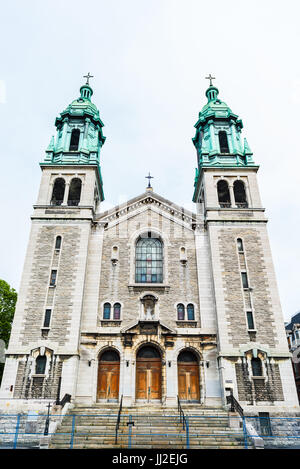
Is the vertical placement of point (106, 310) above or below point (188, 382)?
above

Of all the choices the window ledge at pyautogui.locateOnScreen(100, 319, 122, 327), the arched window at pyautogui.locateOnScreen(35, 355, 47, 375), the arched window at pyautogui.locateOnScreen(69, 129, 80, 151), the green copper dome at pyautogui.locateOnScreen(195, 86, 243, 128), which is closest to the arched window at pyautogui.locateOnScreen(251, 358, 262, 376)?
the window ledge at pyautogui.locateOnScreen(100, 319, 122, 327)

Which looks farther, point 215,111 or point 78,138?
point 215,111

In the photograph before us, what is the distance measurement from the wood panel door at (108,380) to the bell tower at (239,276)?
5.85m

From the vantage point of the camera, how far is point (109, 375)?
2022 centimetres

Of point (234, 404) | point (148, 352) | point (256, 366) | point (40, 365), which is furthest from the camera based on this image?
point (148, 352)

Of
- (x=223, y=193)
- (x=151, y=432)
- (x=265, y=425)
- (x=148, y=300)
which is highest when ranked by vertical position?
(x=223, y=193)

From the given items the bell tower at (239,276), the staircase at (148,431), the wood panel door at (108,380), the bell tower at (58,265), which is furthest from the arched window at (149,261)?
the staircase at (148,431)

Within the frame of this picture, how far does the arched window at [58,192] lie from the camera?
26462mm

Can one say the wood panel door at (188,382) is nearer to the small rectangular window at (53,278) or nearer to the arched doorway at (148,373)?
the arched doorway at (148,373)

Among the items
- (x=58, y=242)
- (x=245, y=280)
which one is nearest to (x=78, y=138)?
(x=58, y=242)

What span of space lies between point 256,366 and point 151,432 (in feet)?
24.0

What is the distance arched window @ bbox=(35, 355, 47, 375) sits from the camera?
757 inches

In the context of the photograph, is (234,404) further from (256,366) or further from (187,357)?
(187,357)

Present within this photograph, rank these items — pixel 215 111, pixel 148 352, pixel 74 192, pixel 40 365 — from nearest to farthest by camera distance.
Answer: pixel 40 365, pixel 148 352, pixel 74 192, pixel 215 111
